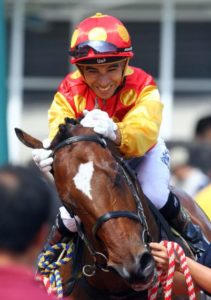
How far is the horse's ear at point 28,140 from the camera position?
6.25 meters

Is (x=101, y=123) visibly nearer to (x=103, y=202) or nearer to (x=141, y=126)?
(x=141, y=126)

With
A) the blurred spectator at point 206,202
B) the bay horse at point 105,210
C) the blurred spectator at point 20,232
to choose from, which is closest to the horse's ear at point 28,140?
the bay horse at point 105,210

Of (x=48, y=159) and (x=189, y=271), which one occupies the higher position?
(x=48, y=159)

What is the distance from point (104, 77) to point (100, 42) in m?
0.20

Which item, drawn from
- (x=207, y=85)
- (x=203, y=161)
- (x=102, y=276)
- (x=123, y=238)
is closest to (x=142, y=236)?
(x=123, y=238)

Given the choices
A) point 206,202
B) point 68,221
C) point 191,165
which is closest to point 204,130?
point 191,165

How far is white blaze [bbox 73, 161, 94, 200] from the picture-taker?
5.73m

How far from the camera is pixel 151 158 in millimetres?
6605

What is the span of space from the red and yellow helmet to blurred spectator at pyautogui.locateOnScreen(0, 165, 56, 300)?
7.84 ft

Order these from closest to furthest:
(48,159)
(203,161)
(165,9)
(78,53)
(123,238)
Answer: (123,238)
(48,159)
(78,53)
(203,161)
(165,9)

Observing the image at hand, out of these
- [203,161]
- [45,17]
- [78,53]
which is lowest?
[203,161]

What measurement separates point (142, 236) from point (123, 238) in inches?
5.1

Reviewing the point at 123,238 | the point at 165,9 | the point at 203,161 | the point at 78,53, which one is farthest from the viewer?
the point at 165,9

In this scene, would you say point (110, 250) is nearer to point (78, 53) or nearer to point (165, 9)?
point (78, 53)
